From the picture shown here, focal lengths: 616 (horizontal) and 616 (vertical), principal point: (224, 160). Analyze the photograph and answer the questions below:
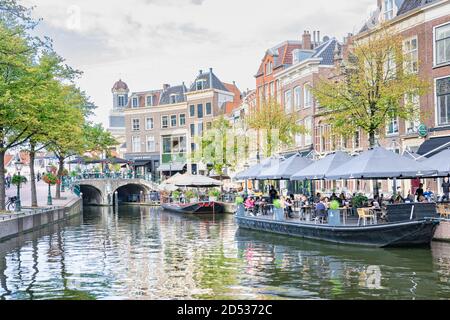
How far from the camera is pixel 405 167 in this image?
Answer: 22.3 meters

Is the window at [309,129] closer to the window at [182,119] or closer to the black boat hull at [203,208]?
the black boat hull at [203,208]

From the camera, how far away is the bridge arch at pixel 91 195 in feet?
221

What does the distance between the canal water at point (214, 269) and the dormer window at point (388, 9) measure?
1790cm

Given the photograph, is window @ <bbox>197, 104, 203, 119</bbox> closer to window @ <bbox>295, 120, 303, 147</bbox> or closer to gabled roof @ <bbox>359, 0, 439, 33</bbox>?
window @ <bbox>295, 120, 303, 147</bbox>

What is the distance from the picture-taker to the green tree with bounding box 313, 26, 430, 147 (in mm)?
28797

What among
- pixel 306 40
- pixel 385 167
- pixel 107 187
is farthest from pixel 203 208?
pixel 385 167

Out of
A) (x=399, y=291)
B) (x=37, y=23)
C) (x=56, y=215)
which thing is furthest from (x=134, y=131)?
(x=399, y=291)

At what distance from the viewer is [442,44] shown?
33.3 meters

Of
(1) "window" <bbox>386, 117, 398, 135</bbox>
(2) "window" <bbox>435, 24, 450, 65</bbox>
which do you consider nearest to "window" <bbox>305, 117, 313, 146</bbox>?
(1) "window" <bbox>386, 117, 398, 135</bbox>

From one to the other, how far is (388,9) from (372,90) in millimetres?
11717

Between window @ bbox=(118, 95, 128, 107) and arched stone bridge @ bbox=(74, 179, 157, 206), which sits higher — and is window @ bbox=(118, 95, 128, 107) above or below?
above

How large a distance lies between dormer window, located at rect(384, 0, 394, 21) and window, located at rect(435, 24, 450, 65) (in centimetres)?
496

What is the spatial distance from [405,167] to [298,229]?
581 cm
